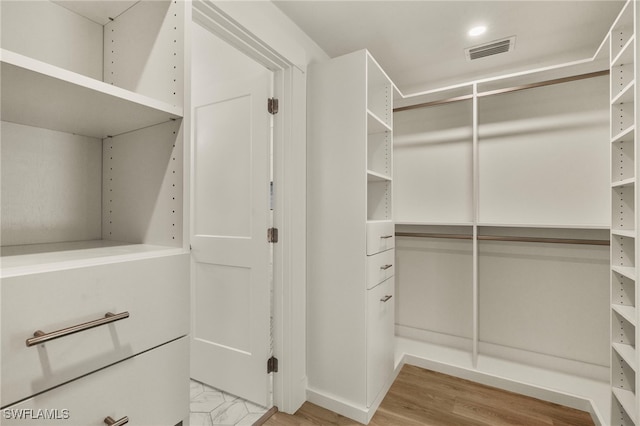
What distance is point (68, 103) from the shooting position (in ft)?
2.35

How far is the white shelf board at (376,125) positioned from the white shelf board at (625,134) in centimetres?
118

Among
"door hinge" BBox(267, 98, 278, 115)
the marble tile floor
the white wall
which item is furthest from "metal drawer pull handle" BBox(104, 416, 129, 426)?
the white wall

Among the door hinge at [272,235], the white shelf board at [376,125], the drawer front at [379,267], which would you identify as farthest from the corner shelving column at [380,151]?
the door hinge at [272,235]

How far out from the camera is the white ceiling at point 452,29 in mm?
1715

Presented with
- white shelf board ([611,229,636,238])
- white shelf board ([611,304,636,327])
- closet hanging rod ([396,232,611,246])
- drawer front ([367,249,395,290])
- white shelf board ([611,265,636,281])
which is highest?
white shelf board ([611,229,636,238])

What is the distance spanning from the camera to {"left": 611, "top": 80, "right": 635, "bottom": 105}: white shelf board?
54.2 inches

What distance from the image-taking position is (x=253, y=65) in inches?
73.0

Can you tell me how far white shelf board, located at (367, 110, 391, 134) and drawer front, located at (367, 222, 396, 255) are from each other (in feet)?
2.14

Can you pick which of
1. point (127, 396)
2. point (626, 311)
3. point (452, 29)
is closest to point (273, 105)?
point (452, 29)

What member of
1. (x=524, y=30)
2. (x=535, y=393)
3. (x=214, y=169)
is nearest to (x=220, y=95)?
(x=214, y=169)

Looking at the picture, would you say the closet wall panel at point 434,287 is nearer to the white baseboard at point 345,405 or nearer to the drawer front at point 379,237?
the drawer front at point 379,237

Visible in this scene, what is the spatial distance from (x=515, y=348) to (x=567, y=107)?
1.87 meters

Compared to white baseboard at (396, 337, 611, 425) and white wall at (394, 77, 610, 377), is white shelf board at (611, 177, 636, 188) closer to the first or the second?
white wall at (394, 77, 610, 377)

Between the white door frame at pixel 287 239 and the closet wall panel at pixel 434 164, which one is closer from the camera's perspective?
the white door frame at pixel 287 239
